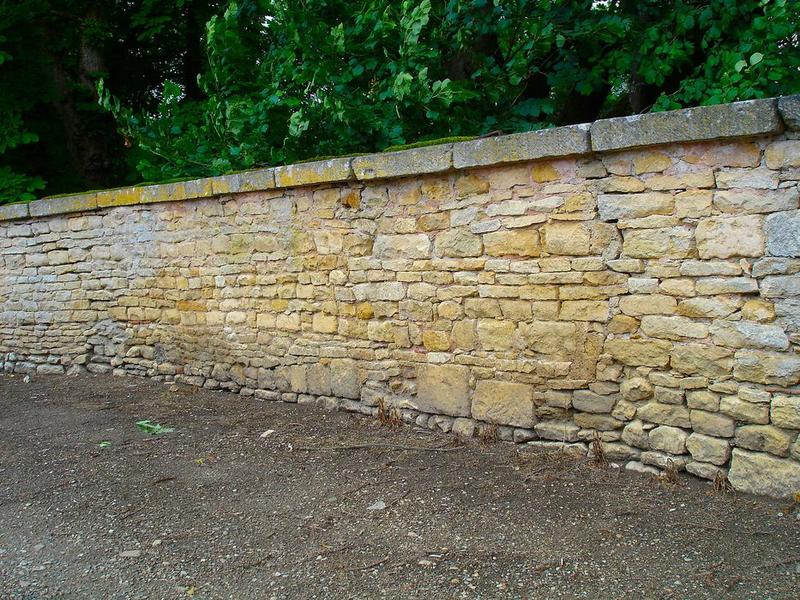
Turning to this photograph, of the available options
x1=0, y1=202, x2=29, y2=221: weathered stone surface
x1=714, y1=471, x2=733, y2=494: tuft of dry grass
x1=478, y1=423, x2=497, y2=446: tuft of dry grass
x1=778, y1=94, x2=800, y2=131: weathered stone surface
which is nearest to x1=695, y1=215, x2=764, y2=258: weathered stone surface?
x1=778, y1=94, x2=800, y2=131: weathered stone surface

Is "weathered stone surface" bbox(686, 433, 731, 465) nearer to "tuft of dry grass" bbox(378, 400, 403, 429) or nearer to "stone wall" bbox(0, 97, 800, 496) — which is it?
"stone wall" bbox(0, 97, 800, 496)

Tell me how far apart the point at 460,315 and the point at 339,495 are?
5.01ft

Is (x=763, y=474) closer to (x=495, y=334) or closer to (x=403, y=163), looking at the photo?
(x=495, y=334)

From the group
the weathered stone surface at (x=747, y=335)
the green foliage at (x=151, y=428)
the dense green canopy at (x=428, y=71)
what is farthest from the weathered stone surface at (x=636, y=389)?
the green foliage at (x=151, y=428)

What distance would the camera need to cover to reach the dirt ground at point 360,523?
328 centimetres

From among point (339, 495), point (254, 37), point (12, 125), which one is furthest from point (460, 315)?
point (12, 125)

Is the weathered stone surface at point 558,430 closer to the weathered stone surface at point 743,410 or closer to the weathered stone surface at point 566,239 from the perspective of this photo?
the weathered stone surface at point 743,410

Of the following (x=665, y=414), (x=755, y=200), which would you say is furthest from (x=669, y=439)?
(x=755, y=200)

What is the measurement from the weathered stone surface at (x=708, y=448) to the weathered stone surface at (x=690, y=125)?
65.9 inches

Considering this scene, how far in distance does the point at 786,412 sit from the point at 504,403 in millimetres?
1758

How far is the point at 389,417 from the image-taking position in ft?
18.3

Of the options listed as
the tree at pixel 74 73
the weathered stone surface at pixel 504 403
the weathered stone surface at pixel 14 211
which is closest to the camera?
the weathered stone surface at pixel 504 403

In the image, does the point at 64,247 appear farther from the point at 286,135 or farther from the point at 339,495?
the point at 339,495

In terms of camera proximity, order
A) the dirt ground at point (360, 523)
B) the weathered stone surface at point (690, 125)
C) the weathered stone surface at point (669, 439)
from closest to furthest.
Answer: the dirt ground at point (360, 523)
the weathered stone surface at point (690, 125)
the weathered stone surface at point (669, 439)
